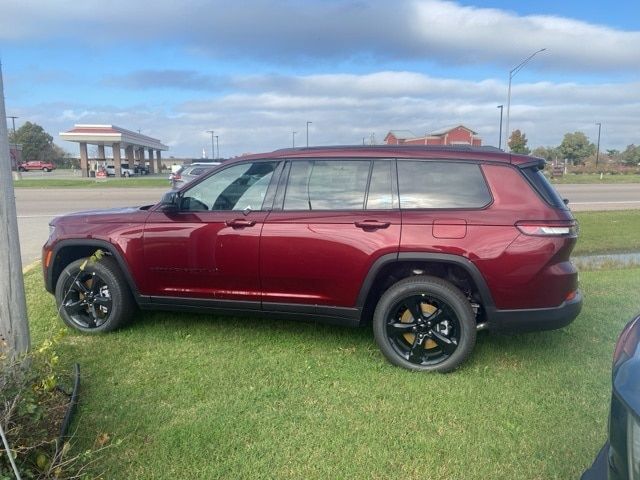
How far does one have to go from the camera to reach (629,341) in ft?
6.57

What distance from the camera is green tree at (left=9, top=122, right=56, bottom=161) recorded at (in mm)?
83750

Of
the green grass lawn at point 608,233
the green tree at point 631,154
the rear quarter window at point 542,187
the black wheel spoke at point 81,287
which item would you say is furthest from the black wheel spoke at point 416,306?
the green tree at point 631,154

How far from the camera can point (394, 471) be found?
283cm

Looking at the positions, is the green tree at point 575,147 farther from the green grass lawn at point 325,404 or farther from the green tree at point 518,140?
the green grass lawn at point 325,404

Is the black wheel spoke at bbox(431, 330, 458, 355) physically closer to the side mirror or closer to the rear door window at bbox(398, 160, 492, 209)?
the rear door window at bbox(398, 160, 492, 209)

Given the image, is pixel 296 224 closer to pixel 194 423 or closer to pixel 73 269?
pixel 194 423

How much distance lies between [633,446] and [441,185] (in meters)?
2.62

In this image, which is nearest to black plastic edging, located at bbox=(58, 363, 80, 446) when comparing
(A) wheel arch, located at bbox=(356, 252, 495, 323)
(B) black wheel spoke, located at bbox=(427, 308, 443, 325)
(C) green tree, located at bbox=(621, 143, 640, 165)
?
(A) wheel arch, located at bbox=(356, 252, 495, 323)

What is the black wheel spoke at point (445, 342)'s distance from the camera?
3979mm

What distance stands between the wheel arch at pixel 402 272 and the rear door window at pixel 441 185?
41 cm

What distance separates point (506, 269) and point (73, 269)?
372 centimetres

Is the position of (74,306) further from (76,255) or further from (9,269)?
(9,269)

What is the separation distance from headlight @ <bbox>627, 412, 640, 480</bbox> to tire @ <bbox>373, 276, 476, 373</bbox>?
7.13 feet

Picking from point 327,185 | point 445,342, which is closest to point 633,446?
point 445,342
